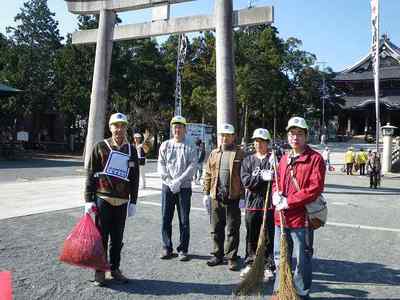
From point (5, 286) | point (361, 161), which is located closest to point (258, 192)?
point (5, 286)

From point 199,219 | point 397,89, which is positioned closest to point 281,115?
point 397,89

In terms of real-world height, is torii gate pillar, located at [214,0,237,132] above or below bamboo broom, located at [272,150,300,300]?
above

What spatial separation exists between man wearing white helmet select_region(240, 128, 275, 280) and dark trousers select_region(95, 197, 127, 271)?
1.44 meters

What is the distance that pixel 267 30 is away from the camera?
32.6 metres

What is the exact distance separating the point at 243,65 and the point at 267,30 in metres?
3.74

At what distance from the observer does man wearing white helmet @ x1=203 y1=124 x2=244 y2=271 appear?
209 inches

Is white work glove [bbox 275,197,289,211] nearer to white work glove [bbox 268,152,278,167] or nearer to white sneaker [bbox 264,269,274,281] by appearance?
white work glove [bbox 268,152,278,167]

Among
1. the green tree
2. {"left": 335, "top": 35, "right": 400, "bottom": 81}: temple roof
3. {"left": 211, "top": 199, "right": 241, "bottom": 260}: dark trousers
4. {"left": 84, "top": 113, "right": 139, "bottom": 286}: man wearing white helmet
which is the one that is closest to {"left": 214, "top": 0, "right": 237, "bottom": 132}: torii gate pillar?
{"left": 211, "top": 199, "right": 241, "bottom": 260}: dark trousers

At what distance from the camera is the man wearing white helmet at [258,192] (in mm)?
4914

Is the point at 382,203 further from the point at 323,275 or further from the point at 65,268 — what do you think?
the point at 65,268

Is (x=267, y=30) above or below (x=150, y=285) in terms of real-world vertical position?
above

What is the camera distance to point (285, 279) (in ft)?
12.9

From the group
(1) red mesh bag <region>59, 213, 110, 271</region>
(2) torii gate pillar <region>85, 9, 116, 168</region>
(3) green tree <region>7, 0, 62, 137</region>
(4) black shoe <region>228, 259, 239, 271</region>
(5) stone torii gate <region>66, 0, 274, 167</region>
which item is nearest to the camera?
(1) red mesh bag <region>59, 213, 110, 271</region>

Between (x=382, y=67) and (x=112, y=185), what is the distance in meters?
50.9
